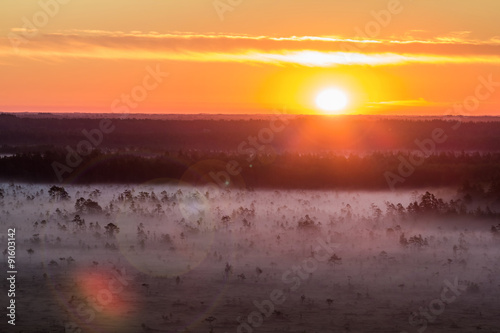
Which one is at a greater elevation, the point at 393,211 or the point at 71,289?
the point at 393,211

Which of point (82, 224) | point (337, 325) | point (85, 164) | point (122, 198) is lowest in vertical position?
point (337, 325)

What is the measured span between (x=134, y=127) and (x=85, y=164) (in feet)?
180

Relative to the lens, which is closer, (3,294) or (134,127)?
(3,294)

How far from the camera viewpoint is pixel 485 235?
21.0m

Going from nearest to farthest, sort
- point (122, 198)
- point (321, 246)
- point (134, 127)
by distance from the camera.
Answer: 1. point (321, 246)
2. point (122, 198)
3. point (134, 127)

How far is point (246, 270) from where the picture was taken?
16359mm

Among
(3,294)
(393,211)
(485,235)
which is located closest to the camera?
(3,294)

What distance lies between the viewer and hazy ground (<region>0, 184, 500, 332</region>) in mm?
13086

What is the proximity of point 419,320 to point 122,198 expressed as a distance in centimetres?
1554

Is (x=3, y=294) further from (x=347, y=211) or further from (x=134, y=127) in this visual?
(x=134, y=127)

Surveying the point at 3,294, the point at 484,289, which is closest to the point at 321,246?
the point at 484,289

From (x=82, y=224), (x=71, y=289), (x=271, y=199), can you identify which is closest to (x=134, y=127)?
(x=271, y=199)

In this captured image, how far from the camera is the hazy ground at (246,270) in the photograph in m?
13.1

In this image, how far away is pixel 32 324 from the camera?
1273 centimetres
